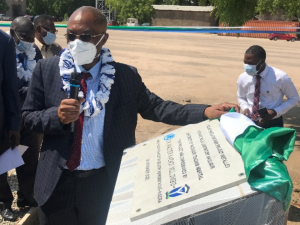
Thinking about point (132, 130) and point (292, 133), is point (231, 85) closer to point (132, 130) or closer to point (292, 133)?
point (132, 130)

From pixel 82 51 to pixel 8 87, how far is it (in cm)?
120

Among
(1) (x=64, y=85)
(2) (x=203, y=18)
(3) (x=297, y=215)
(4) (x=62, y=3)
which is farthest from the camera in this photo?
(4) (x=62, y=3)

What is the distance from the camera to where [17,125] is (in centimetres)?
308

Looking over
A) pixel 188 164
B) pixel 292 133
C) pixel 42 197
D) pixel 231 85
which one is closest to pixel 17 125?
pixel 42 197

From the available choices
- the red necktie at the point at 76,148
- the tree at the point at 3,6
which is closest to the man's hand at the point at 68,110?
the red necktie at the point at 76,148

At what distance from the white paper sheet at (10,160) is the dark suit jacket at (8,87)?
0.19 m

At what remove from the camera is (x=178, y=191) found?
52.3 inches

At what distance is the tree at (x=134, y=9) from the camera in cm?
5753

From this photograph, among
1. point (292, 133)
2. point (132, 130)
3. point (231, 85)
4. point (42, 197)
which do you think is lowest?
point (231, 85)

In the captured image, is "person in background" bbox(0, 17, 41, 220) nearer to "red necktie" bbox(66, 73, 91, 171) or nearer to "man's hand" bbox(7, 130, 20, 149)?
"man's hand" bbox(7, 130, 20, 149)

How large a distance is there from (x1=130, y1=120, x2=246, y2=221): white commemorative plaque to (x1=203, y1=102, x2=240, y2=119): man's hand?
0.69 feet

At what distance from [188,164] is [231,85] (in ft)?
32.5

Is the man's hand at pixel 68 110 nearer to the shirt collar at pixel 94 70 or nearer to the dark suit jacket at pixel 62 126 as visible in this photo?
the dark suit jacket at pixel 62 126

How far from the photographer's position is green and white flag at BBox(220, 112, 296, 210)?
A: 47.6 inches
